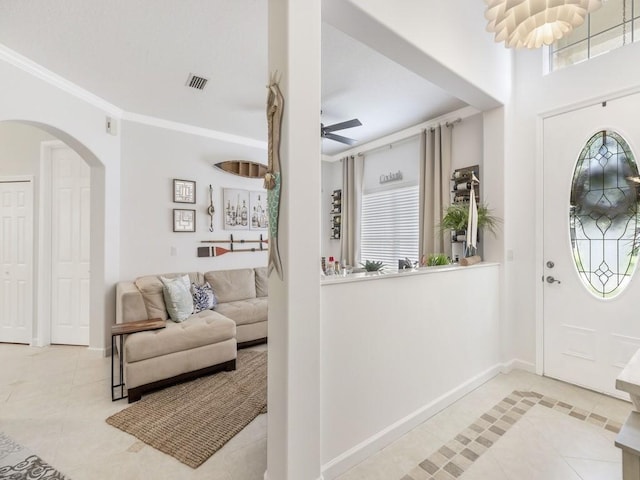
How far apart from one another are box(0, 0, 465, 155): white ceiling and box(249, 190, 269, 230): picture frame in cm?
125

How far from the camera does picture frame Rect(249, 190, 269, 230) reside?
4.99 meters

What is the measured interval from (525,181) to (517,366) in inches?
75.1

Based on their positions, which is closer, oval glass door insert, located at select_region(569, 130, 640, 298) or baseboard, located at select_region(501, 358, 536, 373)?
oval glass door insert, located at select_region(569, 130, 640, 298)

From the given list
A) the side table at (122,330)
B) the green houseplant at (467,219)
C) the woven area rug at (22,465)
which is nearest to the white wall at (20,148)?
the side table at (122,330)

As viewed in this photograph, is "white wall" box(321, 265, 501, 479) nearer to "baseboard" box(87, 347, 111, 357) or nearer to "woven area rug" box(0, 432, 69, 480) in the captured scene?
"woven area rug" box(0, 432, 69, 480)

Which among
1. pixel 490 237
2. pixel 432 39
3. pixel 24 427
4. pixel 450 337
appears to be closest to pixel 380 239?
pixel 490 237

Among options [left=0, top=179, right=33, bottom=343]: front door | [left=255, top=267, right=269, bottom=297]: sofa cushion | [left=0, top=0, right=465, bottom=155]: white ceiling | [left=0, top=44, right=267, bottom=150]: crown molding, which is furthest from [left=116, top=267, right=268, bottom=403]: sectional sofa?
[left=0, top=0, right=465, bottom=155]: white ceiling

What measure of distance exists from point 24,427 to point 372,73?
13.2 feet

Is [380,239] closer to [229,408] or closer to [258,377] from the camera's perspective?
[258,377]

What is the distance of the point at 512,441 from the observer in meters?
2.08

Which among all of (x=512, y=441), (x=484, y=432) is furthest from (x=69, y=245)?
(x=512, y=441)

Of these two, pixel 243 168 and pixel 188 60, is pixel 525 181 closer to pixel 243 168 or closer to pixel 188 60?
Answer: pixel 188 60

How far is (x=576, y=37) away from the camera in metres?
2.91

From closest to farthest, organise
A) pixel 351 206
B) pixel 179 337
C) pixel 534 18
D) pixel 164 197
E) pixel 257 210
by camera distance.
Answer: pixel 534 18
pixel 179 337
pixel 164 197
pixel 257 210
pixel 351 206
